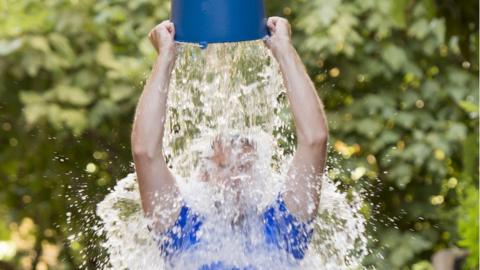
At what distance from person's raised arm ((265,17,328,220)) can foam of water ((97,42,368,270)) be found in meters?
0.09

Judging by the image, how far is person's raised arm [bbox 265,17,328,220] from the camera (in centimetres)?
235

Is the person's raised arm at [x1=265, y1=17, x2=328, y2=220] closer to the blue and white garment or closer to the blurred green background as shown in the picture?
the blue and white garment

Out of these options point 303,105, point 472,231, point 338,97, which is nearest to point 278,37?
point 303,105

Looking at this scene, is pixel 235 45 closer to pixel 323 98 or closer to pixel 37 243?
pixel 323 98

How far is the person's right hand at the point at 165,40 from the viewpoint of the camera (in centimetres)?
239

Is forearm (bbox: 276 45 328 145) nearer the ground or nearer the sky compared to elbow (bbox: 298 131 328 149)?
nearer the sky

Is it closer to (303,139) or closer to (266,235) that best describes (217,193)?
(266,235)

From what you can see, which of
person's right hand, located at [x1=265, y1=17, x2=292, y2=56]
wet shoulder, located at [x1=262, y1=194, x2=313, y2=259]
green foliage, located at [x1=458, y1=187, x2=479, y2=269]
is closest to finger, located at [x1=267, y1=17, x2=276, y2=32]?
person's right hand, located at [x1=265, y1=17, x2=292, y2=56]

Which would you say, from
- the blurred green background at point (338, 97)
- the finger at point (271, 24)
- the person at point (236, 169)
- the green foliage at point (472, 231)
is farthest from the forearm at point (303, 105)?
the blurred green background at point (338, 97)

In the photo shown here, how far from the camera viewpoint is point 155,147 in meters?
2.32

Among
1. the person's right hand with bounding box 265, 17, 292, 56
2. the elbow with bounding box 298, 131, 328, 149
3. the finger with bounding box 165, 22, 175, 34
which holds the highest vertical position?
the finger with bounding box 165, 22, 175, 34

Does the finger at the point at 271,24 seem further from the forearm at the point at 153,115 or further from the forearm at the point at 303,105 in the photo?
the forearm at the point at 153,115

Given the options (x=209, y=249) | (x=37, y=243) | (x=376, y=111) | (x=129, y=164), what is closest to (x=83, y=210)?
(x=129, y=164)

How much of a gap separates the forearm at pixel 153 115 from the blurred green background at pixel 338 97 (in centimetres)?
210
